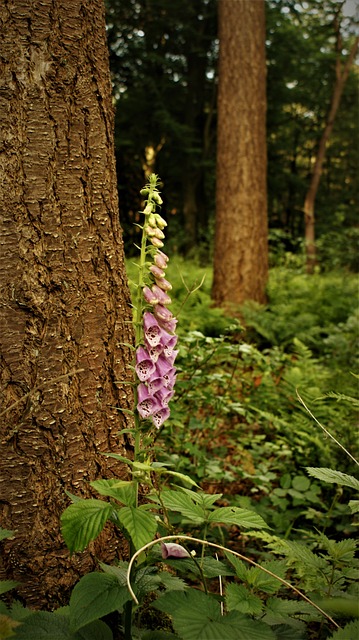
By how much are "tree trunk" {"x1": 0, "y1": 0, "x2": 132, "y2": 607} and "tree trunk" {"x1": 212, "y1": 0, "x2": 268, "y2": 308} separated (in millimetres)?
5093

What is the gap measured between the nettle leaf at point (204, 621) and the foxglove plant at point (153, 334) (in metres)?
0.41

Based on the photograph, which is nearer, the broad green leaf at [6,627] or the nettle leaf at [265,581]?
the broad green leaf at [6,627]

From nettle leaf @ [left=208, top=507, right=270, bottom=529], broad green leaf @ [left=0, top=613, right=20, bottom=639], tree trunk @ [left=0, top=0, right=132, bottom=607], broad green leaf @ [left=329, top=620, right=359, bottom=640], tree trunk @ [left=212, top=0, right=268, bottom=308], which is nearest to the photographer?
broad green leaf @ [left=0, top=613, right=20, bottom=639]

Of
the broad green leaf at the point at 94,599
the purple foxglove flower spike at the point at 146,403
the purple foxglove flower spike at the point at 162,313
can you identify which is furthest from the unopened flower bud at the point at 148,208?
the broad green leaf at the point at 94,599

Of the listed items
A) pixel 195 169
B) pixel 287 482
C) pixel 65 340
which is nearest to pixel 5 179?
pixel 65 340

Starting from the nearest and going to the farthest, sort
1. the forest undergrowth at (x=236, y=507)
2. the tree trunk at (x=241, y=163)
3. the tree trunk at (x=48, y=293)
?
1. the forest undergrowth at (x=236, y=507)
2. the tree trunk at (x=48, y=293)
3. the tree trunk at (x=241, y=163)

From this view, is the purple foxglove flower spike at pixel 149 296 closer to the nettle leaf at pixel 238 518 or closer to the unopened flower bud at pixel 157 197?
the unopened flower bud at pixel 157 197

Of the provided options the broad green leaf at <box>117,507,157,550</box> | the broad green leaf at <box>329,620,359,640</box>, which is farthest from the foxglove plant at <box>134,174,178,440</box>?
the broad green leaf at <box>329,620,359,640</box>

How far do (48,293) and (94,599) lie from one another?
956 mm

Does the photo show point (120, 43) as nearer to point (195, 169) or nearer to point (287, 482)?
point (195, 169)

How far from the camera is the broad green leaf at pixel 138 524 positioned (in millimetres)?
1370

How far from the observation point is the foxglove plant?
5.20 feet

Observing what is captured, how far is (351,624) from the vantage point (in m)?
1.39

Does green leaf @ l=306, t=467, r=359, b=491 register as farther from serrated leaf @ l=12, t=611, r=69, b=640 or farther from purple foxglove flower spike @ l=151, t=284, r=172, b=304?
serrated leaf @ l=12, t=611, r=69, b=640
